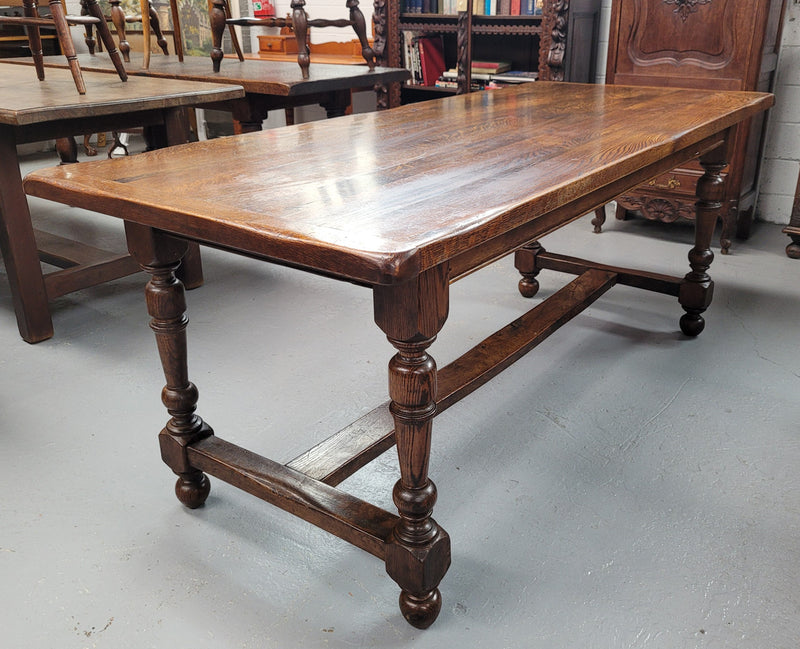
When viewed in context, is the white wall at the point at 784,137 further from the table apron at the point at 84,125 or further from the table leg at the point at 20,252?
the table leg at the point at 20,252

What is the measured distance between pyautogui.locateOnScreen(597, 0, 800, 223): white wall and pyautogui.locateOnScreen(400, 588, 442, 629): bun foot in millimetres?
3381

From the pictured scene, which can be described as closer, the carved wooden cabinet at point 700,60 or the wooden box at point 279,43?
the carved wooden cabinet at point 700,60

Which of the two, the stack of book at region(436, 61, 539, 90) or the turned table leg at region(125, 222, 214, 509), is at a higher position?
the stack of book at region(436, 61, 539, 90)

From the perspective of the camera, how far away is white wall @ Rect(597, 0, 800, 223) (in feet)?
11.8

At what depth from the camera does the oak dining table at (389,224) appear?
3.76ft

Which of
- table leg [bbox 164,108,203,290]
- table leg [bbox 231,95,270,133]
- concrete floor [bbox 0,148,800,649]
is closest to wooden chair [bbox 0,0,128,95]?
table leg [bbox 164,108,203,290]

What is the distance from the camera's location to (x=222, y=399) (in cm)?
220

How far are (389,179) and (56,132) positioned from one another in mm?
1676

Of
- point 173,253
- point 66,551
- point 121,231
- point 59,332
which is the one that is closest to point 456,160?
point 173,253

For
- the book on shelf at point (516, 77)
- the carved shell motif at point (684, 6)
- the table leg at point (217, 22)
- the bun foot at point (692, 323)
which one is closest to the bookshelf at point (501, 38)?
the book on shelf at point (516, 77)

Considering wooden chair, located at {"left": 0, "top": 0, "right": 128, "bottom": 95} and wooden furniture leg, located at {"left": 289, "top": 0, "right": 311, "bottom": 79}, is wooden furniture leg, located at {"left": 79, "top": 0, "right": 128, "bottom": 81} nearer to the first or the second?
wooden chair, located at {"left": 0, "top": 0, "right": 128, "bottom": 95}

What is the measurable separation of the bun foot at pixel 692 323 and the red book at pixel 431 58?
2760 millimetres

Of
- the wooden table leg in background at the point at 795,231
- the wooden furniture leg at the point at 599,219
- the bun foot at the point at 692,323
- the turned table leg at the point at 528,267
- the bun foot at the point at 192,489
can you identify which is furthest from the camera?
the wooden furniture leg at the point at 599,219

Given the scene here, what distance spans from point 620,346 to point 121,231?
8.91 feet
